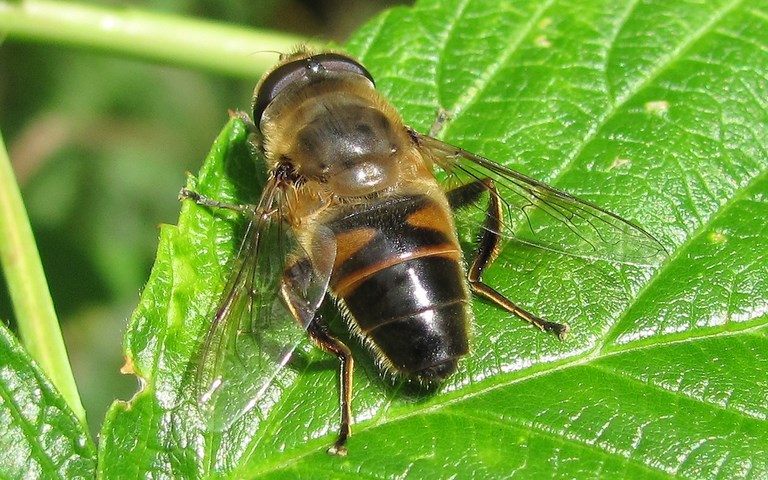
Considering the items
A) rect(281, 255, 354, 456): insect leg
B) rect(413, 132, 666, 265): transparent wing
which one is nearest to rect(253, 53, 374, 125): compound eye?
rect(413, 132, 666, 265): transparent wing

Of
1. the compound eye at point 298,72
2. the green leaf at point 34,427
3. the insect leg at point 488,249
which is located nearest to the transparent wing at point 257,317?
the green leaf at point 34,427

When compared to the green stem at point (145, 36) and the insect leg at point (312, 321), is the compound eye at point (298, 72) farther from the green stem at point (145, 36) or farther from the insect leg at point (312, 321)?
the insect leg at point (312, 321)

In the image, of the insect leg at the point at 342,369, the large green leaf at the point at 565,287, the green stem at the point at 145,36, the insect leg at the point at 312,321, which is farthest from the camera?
the green stem at the point at 145,36

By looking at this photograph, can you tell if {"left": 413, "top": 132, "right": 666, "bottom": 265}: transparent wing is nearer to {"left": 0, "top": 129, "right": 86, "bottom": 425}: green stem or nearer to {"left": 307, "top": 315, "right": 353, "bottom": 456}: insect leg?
{"left": 307, "top": 315, "right": 353, "bottom": 456}: insect leg

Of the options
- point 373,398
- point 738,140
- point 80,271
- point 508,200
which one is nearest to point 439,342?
point 373,398

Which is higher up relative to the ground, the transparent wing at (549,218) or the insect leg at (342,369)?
the transparent wing at (549,218)

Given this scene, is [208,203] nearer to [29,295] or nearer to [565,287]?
[29,295]

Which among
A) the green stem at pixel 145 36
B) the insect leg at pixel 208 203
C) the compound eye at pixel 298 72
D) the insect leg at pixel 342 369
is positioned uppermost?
the green stem at pixel 145 36
